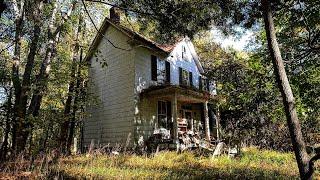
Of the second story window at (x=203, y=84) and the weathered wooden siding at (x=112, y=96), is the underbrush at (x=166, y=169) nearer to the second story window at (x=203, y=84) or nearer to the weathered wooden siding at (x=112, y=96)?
the weathered wooden siding at (x=112, y=96)

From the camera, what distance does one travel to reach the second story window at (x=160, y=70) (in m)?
20.2

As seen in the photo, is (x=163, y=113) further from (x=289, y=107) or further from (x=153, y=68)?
(x=289, y=107)

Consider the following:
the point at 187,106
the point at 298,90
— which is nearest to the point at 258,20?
the point at 298,90

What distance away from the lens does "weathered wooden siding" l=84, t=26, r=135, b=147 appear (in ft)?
62.3

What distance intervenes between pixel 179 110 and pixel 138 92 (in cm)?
476

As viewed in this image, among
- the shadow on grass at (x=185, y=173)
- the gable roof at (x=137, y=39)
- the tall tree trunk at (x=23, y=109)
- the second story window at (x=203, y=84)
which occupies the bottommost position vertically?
the shadow on grass at (x=185, y=173)

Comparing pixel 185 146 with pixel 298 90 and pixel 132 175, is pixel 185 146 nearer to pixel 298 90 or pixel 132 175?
pixel 298 90

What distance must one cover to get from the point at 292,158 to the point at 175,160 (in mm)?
5638

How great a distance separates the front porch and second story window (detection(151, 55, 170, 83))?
1.34 m

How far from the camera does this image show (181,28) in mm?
7836

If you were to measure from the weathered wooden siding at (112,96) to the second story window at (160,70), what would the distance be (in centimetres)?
170

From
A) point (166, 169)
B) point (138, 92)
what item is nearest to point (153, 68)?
point (138, 92)

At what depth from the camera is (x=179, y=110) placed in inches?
886

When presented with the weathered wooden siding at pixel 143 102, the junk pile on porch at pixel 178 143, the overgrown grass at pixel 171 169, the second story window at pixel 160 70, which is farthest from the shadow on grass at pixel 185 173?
the second story window at pixel 160 70
